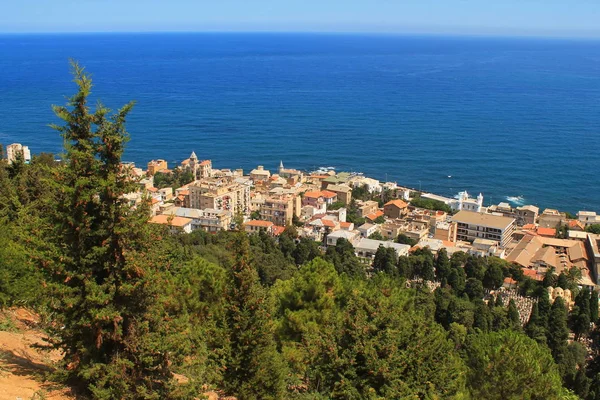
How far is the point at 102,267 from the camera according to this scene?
6891 millimetres

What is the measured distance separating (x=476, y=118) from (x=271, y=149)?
95.7 ft

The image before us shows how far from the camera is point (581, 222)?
121ft

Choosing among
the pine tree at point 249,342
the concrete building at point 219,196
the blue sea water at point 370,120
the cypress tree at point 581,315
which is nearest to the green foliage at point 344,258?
the cypress tree at point 581,315

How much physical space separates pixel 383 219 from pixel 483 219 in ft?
20.2

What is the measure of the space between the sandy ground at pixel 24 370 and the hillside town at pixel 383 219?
22381mm

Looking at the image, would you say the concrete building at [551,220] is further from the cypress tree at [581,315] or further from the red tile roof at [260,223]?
the red tile roof at [260,223]

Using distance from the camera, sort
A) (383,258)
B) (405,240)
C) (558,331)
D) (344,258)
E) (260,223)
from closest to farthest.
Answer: (558,331)
(344,258)
(383,258)
(405,240)
(260,223)

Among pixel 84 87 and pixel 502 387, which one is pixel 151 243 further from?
pixel 502 387

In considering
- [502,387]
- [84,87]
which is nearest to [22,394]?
[84,87]

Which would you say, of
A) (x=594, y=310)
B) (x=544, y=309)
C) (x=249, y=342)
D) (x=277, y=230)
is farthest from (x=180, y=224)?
(x=249, y=342)

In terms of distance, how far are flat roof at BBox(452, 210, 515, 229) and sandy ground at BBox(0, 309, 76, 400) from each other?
93.8ft

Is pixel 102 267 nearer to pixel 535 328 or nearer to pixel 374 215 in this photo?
pixel 535 328

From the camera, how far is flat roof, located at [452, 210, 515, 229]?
33656mm

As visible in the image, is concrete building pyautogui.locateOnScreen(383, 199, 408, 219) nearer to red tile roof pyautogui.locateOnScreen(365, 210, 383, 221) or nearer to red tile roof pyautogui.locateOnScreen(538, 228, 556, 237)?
red tile roof pyautogui.locateOnScreen(365, 210, 383, 221)
